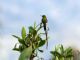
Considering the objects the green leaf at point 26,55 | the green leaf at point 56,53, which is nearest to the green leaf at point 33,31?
the green leaf at point 26,55

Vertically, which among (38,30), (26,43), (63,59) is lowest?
(63,59)

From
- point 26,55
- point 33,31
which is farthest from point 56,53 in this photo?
point 26,55

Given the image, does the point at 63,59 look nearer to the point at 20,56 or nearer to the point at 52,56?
the point at 52,56

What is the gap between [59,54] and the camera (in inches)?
101

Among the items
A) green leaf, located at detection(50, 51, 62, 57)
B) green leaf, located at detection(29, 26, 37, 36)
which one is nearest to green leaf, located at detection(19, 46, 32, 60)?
green leaf, located at detection(29, 26, 37, 36)

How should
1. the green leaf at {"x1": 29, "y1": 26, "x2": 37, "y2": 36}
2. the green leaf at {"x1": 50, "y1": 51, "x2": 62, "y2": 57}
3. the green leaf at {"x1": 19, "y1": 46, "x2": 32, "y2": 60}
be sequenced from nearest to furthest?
the green leaf at {"x1": 19, "y1": 46, "x2": 32, "y2": 60} → the green leaf at {"x1": 29, "y1": 26, "x2": 37, "y2": 36} → the green leaf at {"x1": 50, "y1": 51, "x2": 62, "y2": 57}

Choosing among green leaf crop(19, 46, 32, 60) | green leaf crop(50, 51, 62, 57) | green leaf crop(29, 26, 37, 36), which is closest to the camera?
green leaf crop(19, 46, 32, 60)

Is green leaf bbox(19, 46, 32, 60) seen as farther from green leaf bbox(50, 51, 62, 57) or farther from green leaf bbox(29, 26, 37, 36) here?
green leaf bbox(50, 51, 62, 57)

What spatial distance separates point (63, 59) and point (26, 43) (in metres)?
0.53

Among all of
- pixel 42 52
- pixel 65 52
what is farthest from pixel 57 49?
pixel 42 52

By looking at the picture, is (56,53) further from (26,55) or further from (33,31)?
(26,55)

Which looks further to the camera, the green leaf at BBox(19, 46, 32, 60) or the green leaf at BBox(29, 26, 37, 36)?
the green leaf at BBox(29, 26, 37, 36)

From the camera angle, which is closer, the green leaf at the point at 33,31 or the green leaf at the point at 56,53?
the green leaf at the point at 33,31

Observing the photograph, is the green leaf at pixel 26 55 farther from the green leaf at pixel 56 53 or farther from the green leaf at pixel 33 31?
the green leaf at pixel 56 53
